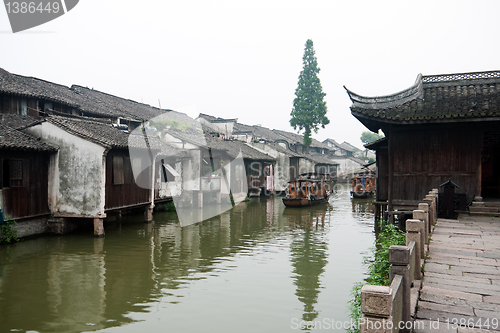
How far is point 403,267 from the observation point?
398 centimetres

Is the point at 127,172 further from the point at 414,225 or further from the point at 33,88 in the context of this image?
the point at 414,225

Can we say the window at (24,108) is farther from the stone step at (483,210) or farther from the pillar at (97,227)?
the stone step at (483,210)

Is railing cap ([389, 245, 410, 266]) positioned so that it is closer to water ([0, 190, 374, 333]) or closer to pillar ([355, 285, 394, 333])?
pillar ([355, 285, 394, 333])

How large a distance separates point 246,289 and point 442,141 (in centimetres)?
752

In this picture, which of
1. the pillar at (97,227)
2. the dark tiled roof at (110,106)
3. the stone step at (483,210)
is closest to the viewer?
the stone step at (483,210)

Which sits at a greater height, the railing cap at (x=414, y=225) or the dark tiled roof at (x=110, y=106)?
the dark tiled roof at (x=110, y=106)

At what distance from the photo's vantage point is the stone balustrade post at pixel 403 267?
393 centimetres

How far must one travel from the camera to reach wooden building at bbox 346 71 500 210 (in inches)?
444

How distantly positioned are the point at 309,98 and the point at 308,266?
3257 cm

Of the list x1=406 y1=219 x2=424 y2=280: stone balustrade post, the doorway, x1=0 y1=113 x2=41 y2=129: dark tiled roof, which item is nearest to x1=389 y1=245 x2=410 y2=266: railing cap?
x1=406 y1=219 x2=424 y2=280: stone balustrade post

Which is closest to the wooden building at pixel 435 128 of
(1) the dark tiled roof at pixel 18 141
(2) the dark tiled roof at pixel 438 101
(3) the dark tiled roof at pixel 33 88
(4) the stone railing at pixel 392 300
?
(2) the dark tiled roof at pixel 438 101

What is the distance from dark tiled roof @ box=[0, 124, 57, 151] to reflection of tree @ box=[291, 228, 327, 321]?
9.17 m

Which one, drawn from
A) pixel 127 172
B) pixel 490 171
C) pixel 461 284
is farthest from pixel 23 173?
pixel 490 171

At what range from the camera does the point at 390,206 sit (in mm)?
12344
